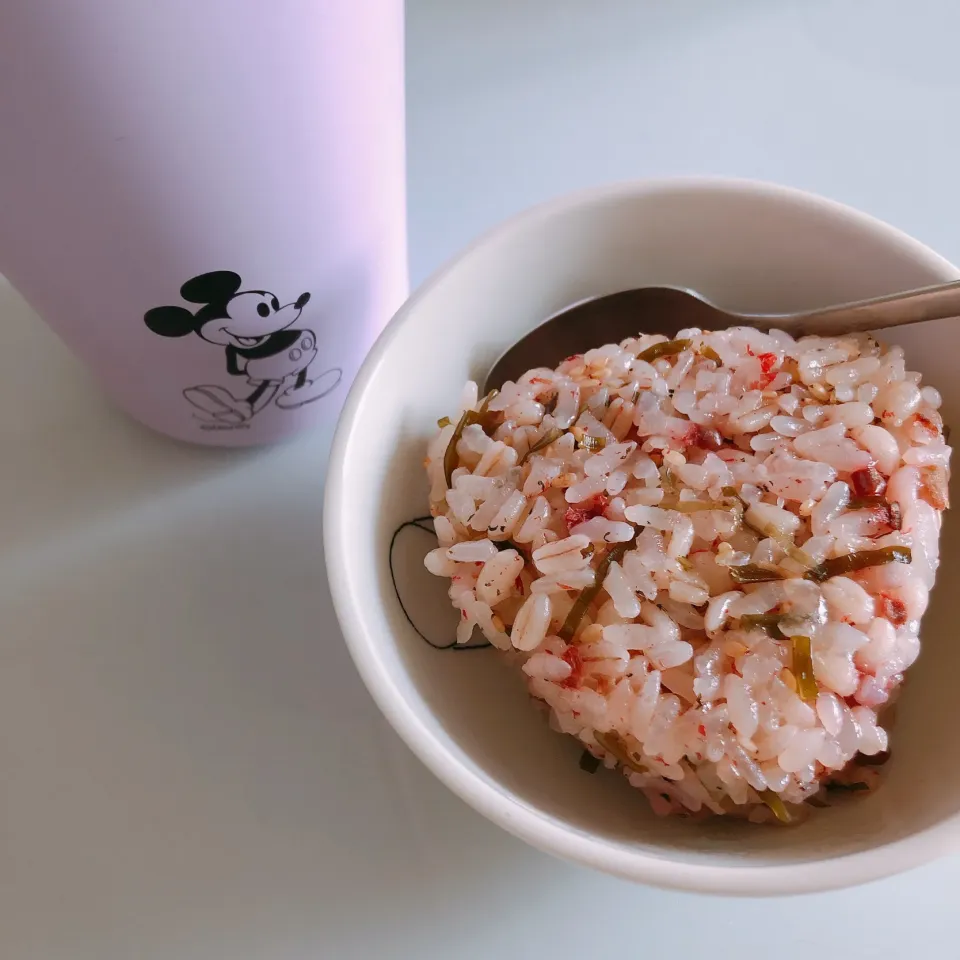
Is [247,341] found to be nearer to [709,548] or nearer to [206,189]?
[206,189]

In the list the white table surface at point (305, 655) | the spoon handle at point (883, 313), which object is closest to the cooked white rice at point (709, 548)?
the spoon handle at point (883, 313)

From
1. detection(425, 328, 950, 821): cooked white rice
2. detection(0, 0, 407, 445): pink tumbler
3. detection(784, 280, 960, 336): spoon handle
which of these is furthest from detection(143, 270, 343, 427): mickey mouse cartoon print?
detection(784, 280, 960, 336): spoon handle

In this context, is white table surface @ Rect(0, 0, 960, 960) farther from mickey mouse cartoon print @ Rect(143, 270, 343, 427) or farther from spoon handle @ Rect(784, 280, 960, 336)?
spoon handle @ Rect(784, 280, 960, 336)

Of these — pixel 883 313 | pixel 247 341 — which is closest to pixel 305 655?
pixel 247 341

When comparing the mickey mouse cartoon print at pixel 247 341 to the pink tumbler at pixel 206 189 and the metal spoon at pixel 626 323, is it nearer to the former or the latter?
the pink tumbler at pixel 206 189

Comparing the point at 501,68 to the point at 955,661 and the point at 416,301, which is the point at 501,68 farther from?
the point at 955,661

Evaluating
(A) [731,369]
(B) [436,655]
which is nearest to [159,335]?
(B) [436,655]
